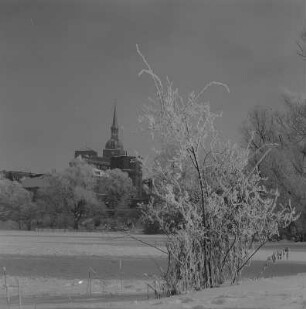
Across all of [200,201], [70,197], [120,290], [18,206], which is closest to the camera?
[200,201]

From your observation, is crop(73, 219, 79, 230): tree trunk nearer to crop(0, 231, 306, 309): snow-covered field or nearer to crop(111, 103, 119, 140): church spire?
crop(0, 231, 306, 309): snow-covered field

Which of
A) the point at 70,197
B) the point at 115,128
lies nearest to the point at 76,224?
the point at 70,197

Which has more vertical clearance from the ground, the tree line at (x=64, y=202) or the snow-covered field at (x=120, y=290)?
Answer: the tree line at (x=64, y=202)

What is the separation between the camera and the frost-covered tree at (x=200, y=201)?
8266 mm

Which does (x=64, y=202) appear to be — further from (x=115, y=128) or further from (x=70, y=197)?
(x=115, y=128)

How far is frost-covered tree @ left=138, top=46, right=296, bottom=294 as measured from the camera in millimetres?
8266

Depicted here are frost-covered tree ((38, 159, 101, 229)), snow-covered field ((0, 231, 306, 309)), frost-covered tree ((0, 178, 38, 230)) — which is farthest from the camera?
frost-covered tree ((38, 159, 101, 229))

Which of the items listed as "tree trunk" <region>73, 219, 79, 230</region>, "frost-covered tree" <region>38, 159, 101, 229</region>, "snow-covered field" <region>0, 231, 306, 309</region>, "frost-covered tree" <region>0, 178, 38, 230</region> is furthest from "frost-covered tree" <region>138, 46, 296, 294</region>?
"tree trunk" <region>73, 219, 79, 230</region>

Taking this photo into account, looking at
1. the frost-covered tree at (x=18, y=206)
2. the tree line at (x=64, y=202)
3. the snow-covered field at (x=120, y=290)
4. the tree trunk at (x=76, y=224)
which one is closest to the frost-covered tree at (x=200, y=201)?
the snow-covered field at (x=120, y=290)

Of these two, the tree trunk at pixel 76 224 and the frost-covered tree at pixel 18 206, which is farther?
the tree trunk at pixel 76 224

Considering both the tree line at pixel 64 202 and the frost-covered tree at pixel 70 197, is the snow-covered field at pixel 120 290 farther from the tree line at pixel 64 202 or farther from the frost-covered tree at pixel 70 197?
the frost-covered tree at pixel 70 197

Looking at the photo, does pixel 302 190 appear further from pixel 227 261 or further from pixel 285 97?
pixel 227 261

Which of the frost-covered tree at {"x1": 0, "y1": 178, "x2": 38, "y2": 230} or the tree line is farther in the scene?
the tree line

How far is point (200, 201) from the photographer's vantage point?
342 inches
